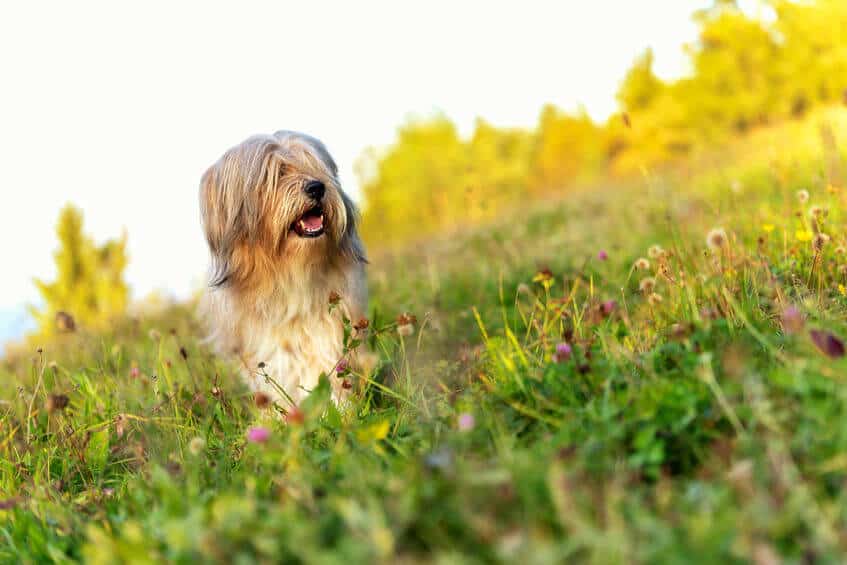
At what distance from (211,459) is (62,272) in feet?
92.7

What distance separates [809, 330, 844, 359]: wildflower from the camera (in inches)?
78.6

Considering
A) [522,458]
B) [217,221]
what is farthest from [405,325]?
[217,221]

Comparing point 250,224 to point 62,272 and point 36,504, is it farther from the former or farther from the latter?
point 62,272

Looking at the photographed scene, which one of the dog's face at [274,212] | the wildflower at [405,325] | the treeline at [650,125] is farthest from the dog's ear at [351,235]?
the treeline at [650,125]

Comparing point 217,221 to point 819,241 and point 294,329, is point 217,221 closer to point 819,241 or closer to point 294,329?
point 294,329

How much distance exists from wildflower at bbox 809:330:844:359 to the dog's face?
2.75 m

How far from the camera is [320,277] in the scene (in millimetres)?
4293

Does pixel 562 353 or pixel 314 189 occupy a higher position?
pixel 314 189

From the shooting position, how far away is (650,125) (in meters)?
34.3

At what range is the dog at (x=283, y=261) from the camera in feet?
13.7

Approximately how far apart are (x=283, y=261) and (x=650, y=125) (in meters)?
33.0

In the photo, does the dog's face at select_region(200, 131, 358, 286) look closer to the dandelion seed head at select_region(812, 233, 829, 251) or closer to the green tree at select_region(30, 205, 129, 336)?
the dandelion seed head at select_region(812, 233, 829, 251)

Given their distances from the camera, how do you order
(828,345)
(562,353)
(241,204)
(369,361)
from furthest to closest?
(241,204) < (369,361) < (562,353) < (828,345)

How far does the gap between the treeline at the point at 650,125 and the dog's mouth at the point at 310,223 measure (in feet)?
32.4
